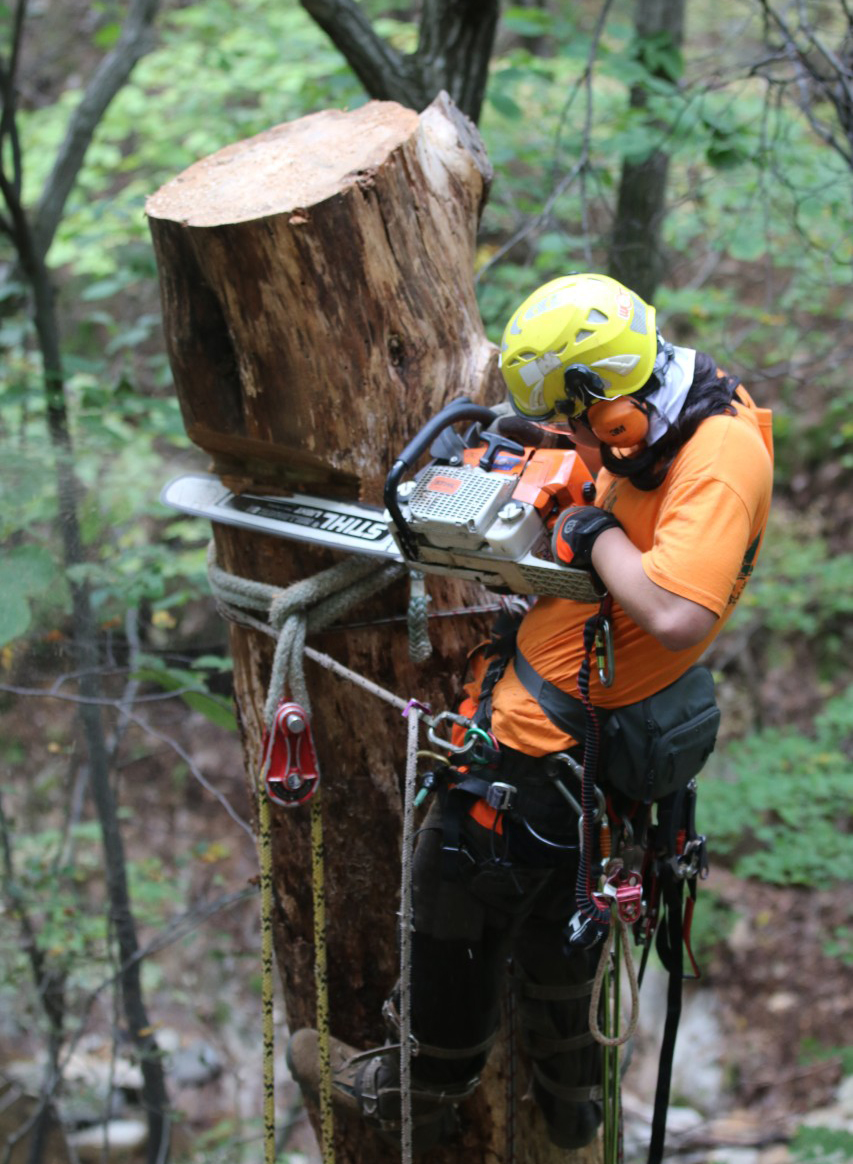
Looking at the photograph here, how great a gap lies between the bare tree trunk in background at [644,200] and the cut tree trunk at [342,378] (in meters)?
1.91

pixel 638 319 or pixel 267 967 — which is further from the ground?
pixel 638 319

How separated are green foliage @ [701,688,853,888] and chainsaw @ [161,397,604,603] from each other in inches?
124

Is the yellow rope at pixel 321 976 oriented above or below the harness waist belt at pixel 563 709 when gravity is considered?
below

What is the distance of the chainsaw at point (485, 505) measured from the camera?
192 cm

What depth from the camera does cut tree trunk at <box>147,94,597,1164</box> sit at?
215 centimetres

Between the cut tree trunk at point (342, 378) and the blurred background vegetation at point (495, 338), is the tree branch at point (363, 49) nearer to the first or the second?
the blurred background vegetation at point (495, 338)

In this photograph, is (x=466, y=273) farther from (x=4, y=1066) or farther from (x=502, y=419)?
(x=4, y=1066)

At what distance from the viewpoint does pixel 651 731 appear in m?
2.01

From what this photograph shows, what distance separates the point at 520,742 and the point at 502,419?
679 mm

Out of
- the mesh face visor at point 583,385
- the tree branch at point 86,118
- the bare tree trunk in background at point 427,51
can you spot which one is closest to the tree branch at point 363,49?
the bare tree trunk in background at point 427,51

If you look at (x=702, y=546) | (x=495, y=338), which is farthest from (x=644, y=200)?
(x=702, y=546)

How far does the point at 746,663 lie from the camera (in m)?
7.11

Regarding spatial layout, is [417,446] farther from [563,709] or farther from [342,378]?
[563,709]

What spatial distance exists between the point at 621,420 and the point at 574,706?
0.61m
